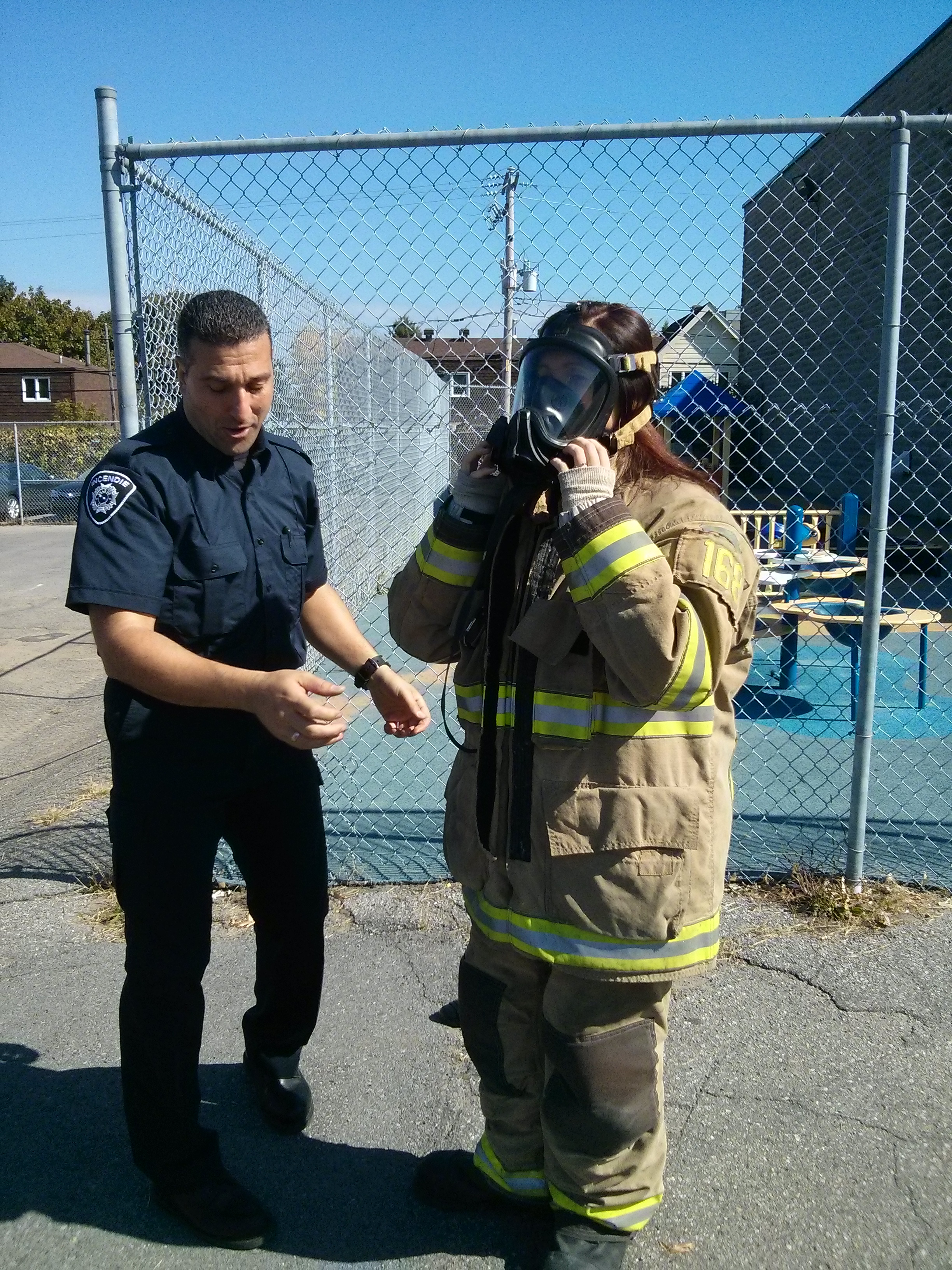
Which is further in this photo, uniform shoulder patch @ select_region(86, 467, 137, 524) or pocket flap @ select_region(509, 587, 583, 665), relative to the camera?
uniform shoulder patch @ select_region(86, 467, 137, 524)

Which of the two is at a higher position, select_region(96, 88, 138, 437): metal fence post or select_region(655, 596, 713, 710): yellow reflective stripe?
select_region(96, 88, 138, 437): metal fence post

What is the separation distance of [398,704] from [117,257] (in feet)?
6.91

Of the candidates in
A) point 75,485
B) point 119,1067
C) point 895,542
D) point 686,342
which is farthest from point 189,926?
point 75,485

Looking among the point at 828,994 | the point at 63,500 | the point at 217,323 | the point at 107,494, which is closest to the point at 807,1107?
the point at 828,994

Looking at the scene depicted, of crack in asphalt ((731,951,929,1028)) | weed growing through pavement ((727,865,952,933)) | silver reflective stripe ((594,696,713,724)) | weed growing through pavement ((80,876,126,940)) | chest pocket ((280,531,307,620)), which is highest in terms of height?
chest pocket ((280,531,307,620))

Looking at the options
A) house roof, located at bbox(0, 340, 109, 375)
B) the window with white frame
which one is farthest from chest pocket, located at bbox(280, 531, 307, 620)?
the window with white frame

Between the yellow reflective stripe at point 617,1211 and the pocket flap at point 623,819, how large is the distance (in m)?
0.77

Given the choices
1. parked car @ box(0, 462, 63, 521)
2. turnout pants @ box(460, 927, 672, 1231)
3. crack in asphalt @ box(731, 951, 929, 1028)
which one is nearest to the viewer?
turnout pants @ box(460, 927, 672, 1231)

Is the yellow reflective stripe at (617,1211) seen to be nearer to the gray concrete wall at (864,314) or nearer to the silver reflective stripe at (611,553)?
the silver reflective stripe at (611,553)

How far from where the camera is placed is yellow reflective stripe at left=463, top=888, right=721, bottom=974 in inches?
76.9

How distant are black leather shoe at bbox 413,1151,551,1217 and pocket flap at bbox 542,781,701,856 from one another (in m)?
0.93

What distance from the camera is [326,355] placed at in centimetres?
552

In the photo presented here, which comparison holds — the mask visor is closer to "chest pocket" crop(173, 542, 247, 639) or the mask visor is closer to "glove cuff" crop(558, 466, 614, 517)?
"glove cuff" crop(558, 466, 614, 517)

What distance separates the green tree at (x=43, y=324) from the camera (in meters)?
54.8
